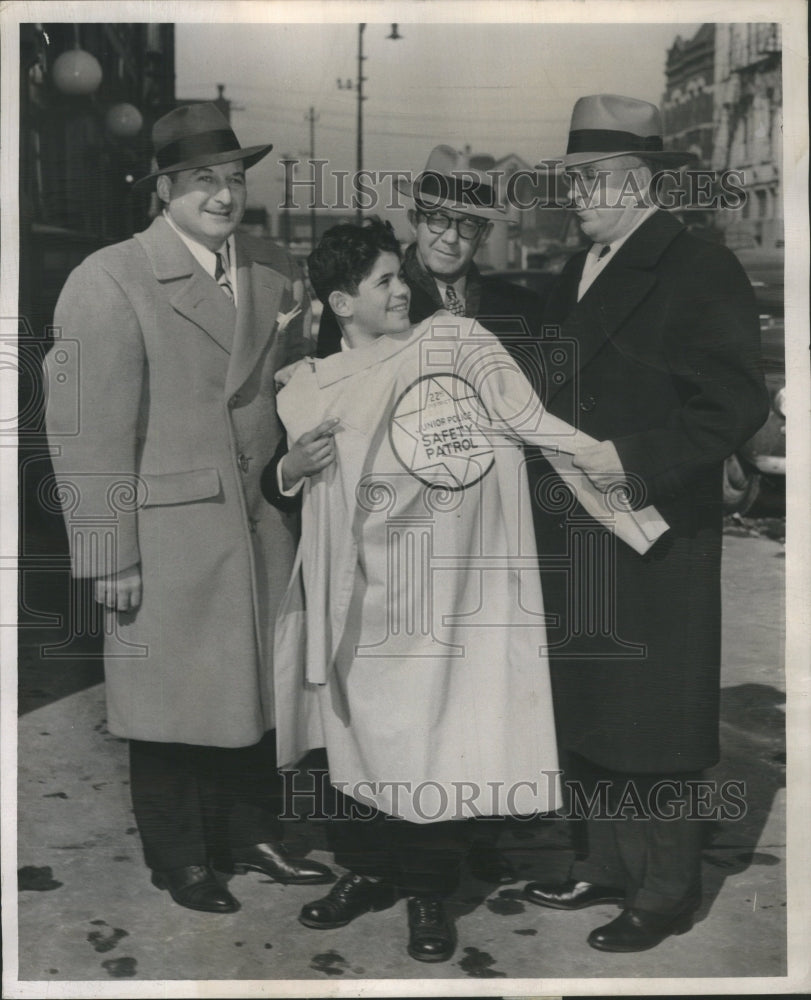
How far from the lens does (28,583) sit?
421 cm

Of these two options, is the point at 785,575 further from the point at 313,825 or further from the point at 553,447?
the point at 313,825

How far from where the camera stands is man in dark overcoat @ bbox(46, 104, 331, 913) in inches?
157

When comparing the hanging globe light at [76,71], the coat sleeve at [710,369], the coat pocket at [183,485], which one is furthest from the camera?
the hanging globe light at [76,71]

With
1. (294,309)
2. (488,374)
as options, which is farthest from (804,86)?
(294,309)

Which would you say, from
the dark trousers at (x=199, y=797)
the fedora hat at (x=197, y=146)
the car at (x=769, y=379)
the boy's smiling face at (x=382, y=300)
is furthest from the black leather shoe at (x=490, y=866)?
the fedora hat at (x=197, y=146)

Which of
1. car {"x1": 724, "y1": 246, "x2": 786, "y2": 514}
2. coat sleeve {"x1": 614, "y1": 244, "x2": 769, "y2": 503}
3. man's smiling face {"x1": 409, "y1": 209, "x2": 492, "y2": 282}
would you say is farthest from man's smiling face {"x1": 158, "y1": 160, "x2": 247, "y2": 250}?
car {"x1": 724, "y1": 246, "x2": 786, "y2": 514}

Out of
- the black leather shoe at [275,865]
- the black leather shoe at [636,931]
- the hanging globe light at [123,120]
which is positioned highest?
the hanging globe light at [123,120]

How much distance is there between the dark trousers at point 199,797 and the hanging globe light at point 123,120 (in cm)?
198

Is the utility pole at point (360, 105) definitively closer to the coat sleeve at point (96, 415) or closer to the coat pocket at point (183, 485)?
the coat sleeve at point (96, 415)

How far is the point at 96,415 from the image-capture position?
4.03 metres

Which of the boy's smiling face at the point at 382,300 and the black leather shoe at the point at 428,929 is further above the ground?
the boy's smiling face at the point at 382,300

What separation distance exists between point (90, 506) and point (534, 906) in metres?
1.95

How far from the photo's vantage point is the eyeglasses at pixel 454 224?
403cm

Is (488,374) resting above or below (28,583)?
above
